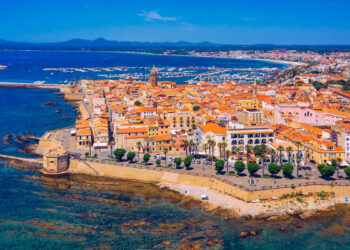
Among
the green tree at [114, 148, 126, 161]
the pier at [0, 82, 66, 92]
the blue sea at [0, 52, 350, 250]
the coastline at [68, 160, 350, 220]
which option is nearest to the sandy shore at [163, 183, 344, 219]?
the coastline at [68, 160, 350, 220]

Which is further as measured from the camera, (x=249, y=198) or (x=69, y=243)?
(x=249, y=198)

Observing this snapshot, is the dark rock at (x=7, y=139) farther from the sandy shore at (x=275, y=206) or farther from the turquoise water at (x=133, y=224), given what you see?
the sandy shore at (x=275, y=206)

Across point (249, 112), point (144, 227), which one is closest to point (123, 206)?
point (144, 227)

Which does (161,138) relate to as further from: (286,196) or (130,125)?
(286,196)

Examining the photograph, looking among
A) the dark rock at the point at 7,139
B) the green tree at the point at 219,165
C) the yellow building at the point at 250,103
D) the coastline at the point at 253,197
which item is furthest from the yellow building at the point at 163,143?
the yellow building at the point at 250,103

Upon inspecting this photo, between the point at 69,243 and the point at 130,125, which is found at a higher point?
the point at 130,125
